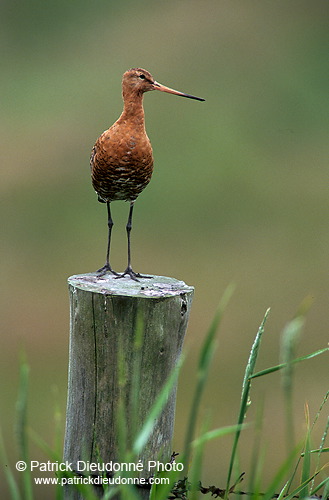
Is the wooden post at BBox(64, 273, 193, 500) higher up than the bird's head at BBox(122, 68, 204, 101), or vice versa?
the bird's head at BBox(122, 68, 204, 101)

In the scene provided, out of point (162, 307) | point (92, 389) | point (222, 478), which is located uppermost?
point (162, 307)

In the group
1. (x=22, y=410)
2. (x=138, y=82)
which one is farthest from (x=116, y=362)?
(x=138, y=82)

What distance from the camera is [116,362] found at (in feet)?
9.12

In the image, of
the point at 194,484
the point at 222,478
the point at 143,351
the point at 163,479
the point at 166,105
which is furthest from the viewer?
the point at 166,105

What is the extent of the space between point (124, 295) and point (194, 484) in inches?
38.7

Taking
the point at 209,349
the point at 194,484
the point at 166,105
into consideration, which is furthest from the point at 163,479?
the point at 166,105

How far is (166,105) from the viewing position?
15.9m

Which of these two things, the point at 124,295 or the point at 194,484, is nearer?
the point at 194,484

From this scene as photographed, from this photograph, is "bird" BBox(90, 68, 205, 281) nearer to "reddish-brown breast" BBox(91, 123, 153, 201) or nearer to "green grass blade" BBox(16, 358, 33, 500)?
"reddish-brown breast" BBox(91, 123, 153, 201)

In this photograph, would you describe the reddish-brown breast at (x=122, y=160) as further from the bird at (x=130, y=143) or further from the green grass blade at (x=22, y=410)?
the green grass blade at (x=22, y=410)

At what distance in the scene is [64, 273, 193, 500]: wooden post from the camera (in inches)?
109

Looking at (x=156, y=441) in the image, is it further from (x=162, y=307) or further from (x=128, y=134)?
(x=128, y=134)

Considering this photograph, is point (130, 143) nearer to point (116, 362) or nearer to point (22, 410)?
point (116, 362)

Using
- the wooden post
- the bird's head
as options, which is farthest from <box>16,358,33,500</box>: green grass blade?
the bird's head
